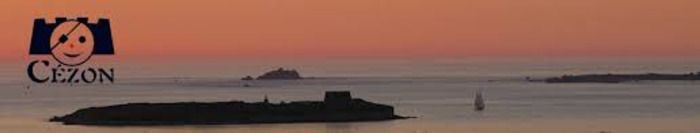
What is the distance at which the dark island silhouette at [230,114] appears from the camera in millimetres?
64812

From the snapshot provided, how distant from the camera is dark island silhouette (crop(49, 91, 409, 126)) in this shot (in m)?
64.8

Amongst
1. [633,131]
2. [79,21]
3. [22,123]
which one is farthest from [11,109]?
[79,21]

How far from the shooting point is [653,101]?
96188mm

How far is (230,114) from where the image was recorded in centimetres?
6588

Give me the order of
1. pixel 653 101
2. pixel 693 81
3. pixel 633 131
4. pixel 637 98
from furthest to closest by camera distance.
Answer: pixel 693 81 < pixel 637 98 < pixel 653 101 < pixel 633 131

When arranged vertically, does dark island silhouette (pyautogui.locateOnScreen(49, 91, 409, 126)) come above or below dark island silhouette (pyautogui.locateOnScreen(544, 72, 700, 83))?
below

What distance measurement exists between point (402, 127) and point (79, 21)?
92.0ft

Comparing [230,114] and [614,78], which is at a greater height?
[614,78]

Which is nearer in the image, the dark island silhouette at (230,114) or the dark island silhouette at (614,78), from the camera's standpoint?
the dark island silhouette at (230,114)

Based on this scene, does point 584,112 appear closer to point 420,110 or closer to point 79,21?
point 420,110

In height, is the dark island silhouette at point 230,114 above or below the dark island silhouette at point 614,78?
below

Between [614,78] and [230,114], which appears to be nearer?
[230,114]

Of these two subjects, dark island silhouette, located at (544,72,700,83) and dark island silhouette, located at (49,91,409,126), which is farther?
dark island silhouette, located at (544,72,700,83)

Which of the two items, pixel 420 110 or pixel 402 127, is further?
pixel 420 110
